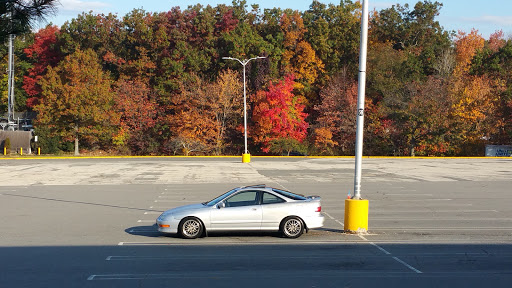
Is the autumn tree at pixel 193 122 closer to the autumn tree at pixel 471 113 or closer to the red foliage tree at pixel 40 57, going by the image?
the red foliage tree at pixel 40 57

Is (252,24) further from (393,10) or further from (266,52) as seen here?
(393,10)

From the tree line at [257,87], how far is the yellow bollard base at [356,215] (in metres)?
46.3

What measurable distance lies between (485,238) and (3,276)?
11.8 meters

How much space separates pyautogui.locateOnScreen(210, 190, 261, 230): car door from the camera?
580 inches

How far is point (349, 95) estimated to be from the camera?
2520 inches

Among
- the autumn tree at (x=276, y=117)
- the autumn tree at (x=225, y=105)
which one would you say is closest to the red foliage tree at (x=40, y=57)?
the autumn tree at (x=225, y=105)

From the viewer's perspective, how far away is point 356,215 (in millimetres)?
15500

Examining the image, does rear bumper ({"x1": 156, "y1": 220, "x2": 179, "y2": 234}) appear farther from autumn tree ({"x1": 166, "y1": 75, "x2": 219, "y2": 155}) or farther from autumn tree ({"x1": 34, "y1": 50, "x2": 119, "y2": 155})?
autumn tree ({"x1": 34, "y1": 50, "x2": 119, "y2": 155})

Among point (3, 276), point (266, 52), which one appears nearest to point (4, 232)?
point (3, 276)

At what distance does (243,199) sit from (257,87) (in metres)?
50.1

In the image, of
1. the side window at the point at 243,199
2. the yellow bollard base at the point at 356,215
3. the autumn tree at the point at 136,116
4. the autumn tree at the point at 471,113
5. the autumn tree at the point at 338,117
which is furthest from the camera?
the autumn tree at the point at 136,116

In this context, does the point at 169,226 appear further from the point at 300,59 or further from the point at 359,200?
the point at 300,59

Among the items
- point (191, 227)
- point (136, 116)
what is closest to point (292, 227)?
point (191, 227)

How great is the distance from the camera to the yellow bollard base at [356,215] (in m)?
15.4
